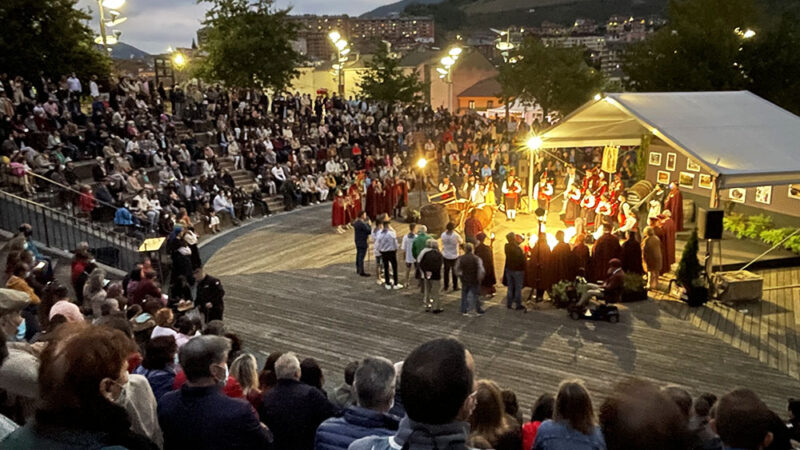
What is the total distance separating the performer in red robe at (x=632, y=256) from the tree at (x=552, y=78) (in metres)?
26.6

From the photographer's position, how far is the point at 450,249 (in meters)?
13.2

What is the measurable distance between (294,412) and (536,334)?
7.27 m

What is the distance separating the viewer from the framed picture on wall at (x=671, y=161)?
22.7m

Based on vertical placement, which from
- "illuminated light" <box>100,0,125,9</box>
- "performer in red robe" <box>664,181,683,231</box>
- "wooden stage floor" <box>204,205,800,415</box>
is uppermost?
"illuminated light" <box>100,0,125,9</box>

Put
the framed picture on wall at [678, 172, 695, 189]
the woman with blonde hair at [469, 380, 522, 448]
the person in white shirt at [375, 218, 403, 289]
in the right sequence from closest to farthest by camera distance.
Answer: the woman with blonde hair at [469, 380, 522, 448]
the person in white shirt at [375, 218, 403, 289]
the framed picture on wall at [678, 172, 695, 189]

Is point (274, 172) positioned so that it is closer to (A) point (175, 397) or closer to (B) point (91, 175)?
(B) point (91, 175)

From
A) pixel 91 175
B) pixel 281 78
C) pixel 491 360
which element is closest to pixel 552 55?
pixel 281 78

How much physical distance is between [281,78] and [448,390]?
3472cm

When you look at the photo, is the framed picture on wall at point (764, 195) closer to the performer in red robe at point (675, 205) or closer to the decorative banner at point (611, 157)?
the performer in red robe at point (675, 205)

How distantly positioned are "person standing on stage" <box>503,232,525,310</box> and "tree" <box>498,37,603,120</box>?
28270mm

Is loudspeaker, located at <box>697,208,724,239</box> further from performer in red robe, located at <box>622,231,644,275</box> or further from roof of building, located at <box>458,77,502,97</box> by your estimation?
roof of building, located at <box>458,77,502,97</box>

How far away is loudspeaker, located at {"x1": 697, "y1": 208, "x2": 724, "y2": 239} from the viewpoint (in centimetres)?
1203

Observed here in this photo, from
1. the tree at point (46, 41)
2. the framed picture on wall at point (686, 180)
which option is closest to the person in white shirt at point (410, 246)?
the framed picture on wall at point (686, 180)

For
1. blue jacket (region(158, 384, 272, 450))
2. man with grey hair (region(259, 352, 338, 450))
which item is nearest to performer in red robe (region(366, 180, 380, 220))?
man with grey hair (region(259, 352, 338, 450))
